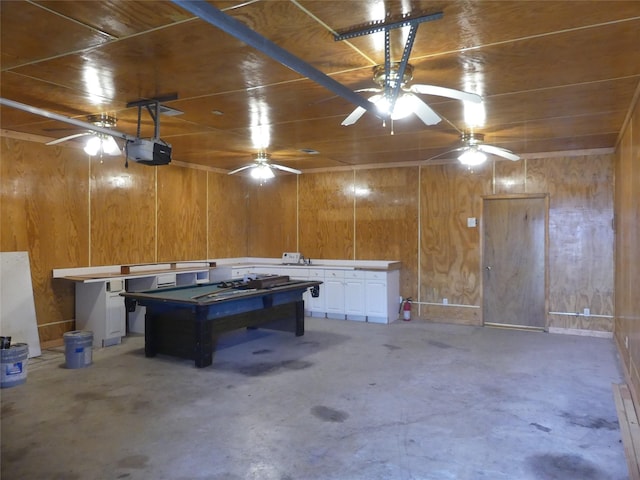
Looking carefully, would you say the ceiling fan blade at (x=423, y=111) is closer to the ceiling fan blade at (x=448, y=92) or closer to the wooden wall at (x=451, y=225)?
the ceiling fan blade at (x=448, y=92)

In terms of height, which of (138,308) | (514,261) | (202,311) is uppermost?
(514,261)

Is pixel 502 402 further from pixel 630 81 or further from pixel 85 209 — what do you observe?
pixel 85 209

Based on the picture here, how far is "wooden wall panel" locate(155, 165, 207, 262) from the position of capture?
721cm

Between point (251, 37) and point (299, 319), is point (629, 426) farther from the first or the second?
point (299, 319)

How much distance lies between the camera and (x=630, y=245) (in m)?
4.30

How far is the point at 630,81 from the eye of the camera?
351 centimetres

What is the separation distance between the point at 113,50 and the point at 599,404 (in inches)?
185

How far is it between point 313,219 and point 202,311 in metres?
4.11

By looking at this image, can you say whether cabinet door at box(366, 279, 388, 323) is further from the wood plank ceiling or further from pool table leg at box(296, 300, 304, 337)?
the wood plank ceiling

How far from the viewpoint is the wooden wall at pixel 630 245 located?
12.4 feet

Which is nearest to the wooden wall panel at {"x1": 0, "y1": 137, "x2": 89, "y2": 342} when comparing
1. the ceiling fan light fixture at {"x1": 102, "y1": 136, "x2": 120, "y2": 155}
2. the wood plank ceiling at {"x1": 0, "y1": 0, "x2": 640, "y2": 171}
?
the wood plank ceiling at {"x1": 0, "y1": 0, "x2": 640, "y2": 171}

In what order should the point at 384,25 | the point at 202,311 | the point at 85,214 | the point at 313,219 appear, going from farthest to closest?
the point at 313,219 → the point at 85,214 → the point at 202,311 → the point at 384,25

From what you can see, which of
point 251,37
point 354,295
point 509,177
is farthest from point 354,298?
point 251,37

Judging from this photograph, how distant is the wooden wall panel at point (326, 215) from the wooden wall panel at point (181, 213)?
1847 millimetres
